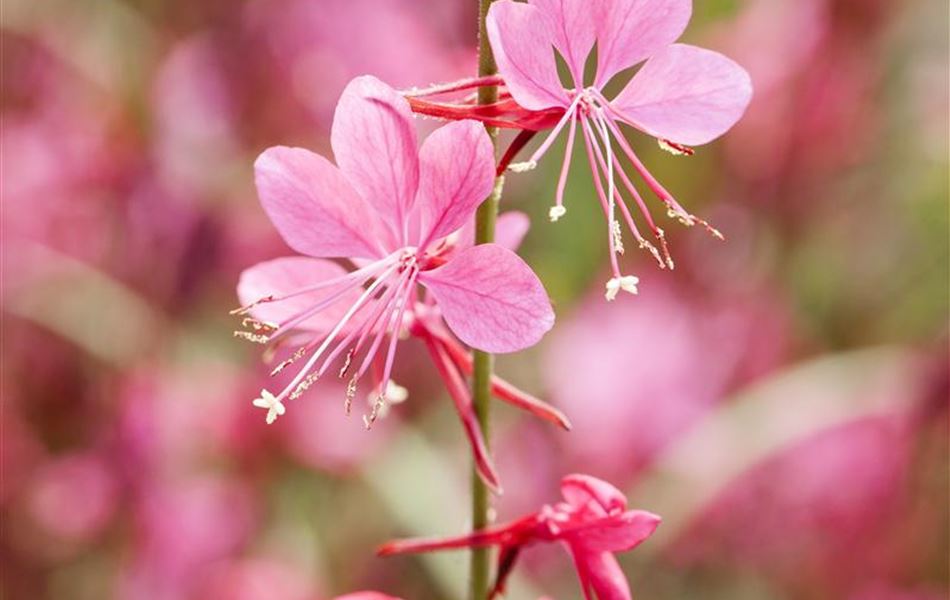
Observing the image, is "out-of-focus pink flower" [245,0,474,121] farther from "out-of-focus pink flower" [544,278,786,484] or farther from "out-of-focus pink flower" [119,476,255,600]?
"out-of-focus pink flower" [119,476,255,600]

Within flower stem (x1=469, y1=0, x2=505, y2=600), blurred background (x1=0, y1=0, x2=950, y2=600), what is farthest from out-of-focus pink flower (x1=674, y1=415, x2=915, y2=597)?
flower stem (x1=469, y1=0, x2=505, y2=600)

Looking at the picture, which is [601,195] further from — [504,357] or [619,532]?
[504,357]

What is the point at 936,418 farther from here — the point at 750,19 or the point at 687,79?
the point at 687,79

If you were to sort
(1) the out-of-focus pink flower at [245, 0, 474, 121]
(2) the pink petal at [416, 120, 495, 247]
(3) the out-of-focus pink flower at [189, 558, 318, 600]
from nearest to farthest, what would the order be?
(2) the pink petal at [416, 120, 495, 247]
(3) the out-of-focus pink flower at [189, 558, 318, 600]
(1) the out-of-focus pink flower at [245, 0, 474, 121]

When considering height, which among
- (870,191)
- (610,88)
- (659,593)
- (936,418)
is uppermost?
(610,88)

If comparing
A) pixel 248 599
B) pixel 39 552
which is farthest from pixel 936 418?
pixel 39 552

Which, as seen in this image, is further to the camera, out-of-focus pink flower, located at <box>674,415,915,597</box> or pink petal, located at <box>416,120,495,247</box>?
out-of-focus pink flower, located at <box>674,415,915,597</box>

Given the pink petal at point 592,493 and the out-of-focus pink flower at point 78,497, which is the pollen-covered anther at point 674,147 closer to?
the pink petal at point 592,493
